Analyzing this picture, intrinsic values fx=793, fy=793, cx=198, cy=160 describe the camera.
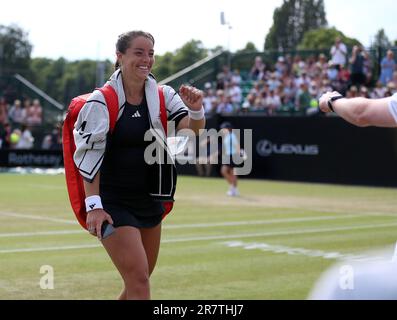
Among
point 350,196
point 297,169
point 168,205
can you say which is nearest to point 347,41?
point 297,169

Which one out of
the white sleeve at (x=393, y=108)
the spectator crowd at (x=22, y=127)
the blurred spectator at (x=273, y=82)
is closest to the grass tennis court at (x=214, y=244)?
the white sleeve at (x=393, y=108)

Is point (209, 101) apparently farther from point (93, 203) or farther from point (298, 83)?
Result: point (93, 203)

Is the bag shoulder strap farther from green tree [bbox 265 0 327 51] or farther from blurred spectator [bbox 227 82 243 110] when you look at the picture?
blurred spectator [bbox 227 82 243 110]

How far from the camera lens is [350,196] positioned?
21.5 meters

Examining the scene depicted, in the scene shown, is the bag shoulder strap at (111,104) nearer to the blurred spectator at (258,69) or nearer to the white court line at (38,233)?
the white court line at (38,233)

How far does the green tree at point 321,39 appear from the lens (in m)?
29.7

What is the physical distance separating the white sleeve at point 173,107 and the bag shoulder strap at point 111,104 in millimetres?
522

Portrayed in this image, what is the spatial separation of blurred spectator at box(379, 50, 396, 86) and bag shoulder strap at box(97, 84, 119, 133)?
866 inches

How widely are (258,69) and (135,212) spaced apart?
26.7m

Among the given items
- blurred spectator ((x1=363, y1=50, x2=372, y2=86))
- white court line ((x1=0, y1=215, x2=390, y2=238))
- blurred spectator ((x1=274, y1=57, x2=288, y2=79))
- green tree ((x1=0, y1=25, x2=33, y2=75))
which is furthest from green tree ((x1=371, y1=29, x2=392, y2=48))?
green tree ((x1=0, y1=25, x2=33, y2=75))

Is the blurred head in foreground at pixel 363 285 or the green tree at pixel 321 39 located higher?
the green tree at pixel 321 39

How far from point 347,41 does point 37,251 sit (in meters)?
21.2

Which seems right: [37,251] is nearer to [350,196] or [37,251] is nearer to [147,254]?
[147,254]

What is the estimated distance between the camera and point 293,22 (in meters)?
24.3
